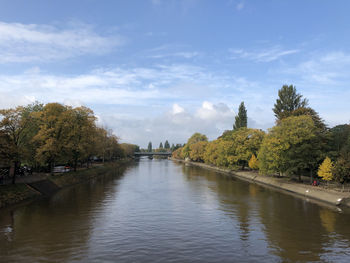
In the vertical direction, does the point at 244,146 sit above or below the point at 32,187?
above

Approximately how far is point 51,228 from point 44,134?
33624mm

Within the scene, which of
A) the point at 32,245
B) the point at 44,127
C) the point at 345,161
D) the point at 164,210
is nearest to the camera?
the point at 32,245

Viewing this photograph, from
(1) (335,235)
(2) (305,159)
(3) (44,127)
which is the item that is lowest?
(1) (335,235)

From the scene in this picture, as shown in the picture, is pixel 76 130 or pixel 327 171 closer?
pixel 327 171

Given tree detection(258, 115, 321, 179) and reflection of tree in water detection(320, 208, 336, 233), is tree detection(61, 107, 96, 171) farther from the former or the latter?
reflection of tree in water detection(320, 208, 336, 233)

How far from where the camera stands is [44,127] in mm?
59031

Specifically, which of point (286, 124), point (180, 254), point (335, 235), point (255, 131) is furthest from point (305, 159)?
point (180, 254)

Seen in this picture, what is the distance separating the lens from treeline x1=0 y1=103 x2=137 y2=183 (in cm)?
4660

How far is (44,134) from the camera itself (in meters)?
58.7

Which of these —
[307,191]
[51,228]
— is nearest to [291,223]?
[307,191]

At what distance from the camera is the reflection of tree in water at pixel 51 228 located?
75.6ft

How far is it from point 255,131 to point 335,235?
257ft

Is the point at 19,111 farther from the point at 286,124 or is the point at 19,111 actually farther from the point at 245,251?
the point at 286,124

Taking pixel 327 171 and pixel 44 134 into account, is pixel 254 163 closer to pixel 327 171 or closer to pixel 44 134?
pixel 327 171
